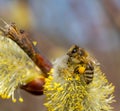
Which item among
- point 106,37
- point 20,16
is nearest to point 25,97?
point 20,16

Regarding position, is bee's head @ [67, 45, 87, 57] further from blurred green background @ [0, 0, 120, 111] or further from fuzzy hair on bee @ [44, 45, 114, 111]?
blurred green background @ [0, 0, 120, 111]

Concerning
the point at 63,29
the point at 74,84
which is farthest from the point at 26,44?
the point at 63,29

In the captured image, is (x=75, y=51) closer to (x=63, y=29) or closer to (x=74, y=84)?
(x=74, y=84)

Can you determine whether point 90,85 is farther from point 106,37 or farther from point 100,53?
point 100,53

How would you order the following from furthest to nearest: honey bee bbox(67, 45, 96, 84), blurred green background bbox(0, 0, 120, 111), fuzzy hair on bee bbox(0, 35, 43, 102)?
1. blurred green background bbox(0, 0, 120, 111)
2. fuzzy hair on bee bbox(0, 35, 43, 102)
3. honey bee bbox(67, 45, 96, 84)

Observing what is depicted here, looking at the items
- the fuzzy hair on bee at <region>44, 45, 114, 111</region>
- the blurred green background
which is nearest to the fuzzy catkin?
the fuzzy hair on bee at <region>44, 45, 114, 111</region>

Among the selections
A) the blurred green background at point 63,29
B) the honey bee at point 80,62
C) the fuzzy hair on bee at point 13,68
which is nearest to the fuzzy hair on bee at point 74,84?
the honey bee at point 80,62
